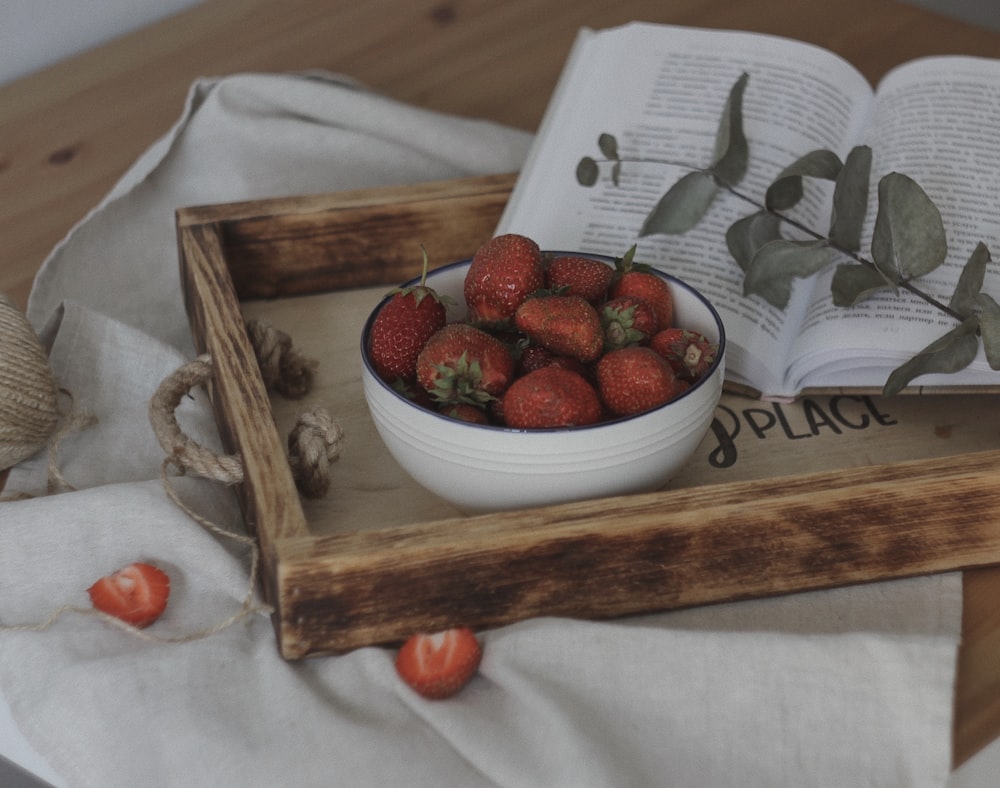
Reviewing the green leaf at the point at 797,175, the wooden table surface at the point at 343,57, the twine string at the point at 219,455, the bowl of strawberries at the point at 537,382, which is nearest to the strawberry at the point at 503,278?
the bowl of strawberries at the point at 537,382

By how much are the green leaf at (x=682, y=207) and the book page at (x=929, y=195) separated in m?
0.10

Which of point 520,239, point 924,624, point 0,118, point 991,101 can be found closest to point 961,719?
point 924,624

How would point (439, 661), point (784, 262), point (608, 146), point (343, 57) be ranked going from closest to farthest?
point (439, 661), point (784, 262), point (608, 146), point (343, 57)

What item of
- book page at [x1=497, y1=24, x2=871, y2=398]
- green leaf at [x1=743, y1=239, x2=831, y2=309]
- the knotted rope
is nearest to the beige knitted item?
the knotted rope

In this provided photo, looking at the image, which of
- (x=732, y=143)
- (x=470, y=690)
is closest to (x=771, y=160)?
(x=732, y=143)

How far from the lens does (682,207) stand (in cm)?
Result: 86

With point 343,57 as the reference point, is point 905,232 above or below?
above

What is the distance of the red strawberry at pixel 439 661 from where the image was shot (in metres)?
0.58

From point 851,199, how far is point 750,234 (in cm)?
7

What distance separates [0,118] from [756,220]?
2.49ft

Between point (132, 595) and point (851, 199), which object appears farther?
point (851, 199)

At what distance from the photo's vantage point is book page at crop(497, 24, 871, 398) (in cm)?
86

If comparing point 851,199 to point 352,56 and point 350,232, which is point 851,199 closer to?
point 350,232

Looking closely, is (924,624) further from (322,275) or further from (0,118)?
(0,118)
